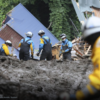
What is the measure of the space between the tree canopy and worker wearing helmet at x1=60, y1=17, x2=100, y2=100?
51.0 feet

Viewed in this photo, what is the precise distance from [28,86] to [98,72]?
2.73 metres

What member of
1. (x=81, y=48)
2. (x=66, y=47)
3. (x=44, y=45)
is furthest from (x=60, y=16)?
(x=44, y=45)

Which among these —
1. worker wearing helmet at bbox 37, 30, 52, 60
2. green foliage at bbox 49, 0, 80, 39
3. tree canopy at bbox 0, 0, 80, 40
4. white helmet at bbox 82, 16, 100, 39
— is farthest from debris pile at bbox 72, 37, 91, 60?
white helmet at bbox 82, 16, 100, 39

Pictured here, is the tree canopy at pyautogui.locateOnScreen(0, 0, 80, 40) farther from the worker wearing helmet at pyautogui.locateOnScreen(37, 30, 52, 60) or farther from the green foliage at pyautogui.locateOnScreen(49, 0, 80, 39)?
the worker wearing helmet at pyautogui.locateOnScreen(37, 30, 52, 60)

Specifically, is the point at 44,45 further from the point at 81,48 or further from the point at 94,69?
the point at 94,69

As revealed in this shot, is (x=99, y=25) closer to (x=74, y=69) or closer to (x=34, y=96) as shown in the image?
(x=34, y=96)

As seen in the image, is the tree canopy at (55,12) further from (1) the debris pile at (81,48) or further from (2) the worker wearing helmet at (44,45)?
(2) the worker wearing helmet at (44,45)

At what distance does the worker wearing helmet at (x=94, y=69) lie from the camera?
85.3 inches

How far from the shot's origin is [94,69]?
90.8 inches

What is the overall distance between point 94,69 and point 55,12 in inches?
644

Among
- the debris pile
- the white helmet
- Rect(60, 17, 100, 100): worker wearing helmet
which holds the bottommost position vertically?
the debris pile

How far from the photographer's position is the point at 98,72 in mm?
2172

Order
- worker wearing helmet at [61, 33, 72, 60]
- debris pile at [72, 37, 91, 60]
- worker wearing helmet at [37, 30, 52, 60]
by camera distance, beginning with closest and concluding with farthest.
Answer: worker wearing helmet at [37, 30, 52, 60] → worker wearing helmet at [61, 33, 72, 60] → debris pile at [72, 37, 91, 60]

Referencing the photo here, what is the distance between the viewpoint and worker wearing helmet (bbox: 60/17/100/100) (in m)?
2.17
